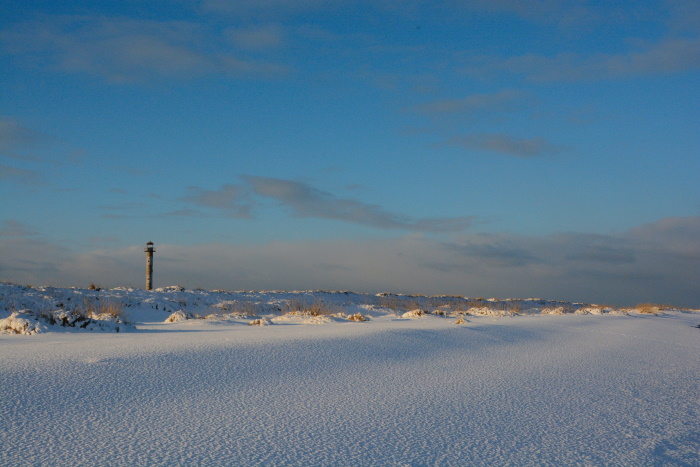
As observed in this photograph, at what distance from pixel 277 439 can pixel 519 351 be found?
340 centimetres

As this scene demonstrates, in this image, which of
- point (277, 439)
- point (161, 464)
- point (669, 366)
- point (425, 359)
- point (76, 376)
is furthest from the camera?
point (669, 366)

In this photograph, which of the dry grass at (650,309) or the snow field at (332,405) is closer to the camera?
the snow field at (332,405)

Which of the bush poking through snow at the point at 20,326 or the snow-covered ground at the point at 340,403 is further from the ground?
the bush poking through snow at the point at 20,326

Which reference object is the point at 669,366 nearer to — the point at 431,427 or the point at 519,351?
the point at 519,351

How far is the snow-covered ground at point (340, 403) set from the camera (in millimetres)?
2209

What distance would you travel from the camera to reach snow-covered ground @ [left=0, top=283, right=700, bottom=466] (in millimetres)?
2209

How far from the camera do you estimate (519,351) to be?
5.01m

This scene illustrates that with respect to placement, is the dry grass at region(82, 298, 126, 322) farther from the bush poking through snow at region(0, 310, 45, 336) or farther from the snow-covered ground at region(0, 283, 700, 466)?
the snow-covered ground at region(0, 283, 700, 466)

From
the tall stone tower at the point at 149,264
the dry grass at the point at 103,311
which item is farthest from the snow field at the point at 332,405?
the tall stone tower at the point at 149,264

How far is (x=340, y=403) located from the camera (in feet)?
9.54

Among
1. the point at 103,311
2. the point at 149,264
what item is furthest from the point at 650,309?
the point at 149,264

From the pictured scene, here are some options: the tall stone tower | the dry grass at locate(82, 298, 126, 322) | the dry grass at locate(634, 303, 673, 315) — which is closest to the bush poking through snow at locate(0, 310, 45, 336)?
the dry grass at locate(82, 298, 126, 322)

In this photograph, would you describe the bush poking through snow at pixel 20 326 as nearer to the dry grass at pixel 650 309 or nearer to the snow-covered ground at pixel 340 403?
the snow-covered ground at pixel 340 403

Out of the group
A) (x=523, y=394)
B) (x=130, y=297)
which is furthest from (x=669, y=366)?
(x=130, y=297)
